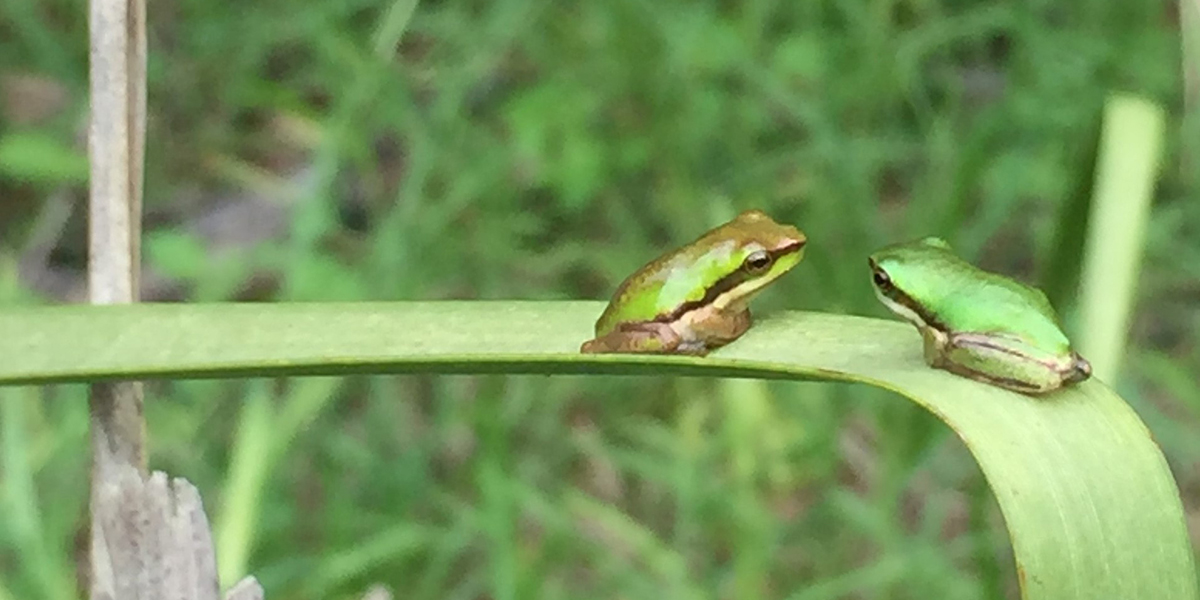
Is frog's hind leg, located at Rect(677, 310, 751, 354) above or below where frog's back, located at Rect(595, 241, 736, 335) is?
below

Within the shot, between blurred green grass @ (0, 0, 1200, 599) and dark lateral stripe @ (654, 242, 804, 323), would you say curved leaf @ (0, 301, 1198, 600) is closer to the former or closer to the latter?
dark lateral stripe @ (654, 242, 804, 323)

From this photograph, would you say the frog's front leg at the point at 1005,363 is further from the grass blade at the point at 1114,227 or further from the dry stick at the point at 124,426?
the dry stick at the point at 124,426

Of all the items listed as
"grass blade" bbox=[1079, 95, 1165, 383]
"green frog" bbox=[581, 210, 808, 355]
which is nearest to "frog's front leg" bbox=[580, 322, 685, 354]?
"green frog" bbox=[581, 210, 808, 355]

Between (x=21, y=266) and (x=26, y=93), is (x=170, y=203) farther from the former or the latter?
(x=26, y=93)

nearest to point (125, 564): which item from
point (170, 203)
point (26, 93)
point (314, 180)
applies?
point (314, 180)

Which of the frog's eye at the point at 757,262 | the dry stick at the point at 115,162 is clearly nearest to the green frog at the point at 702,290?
the frog's eye at the point at 757,262

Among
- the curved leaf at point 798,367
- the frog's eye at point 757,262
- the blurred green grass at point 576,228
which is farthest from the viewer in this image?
the blurred green grass at point 576,228
